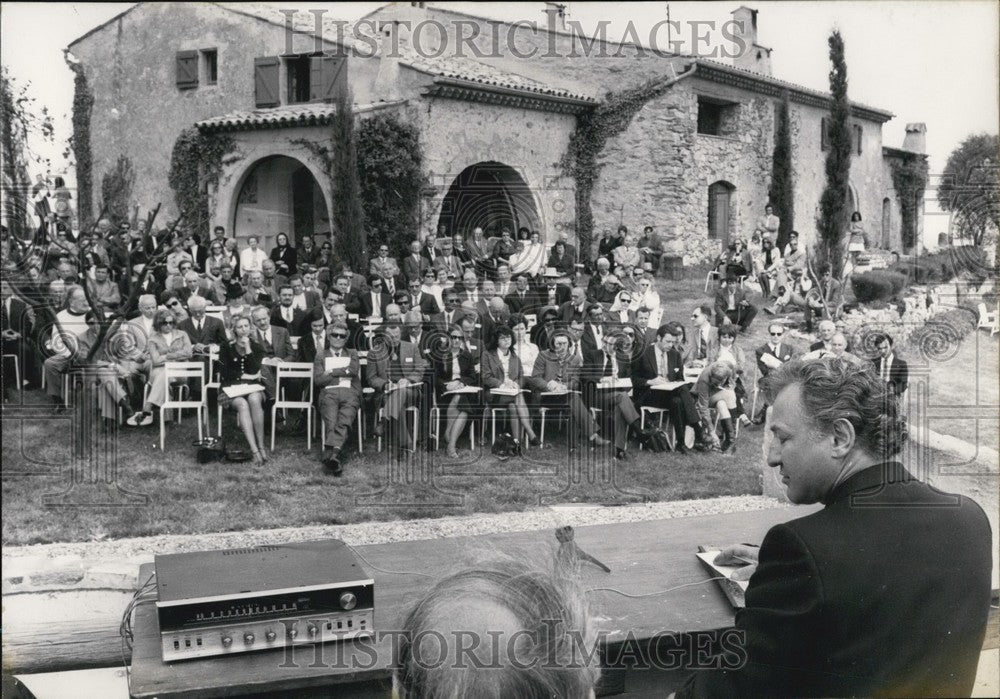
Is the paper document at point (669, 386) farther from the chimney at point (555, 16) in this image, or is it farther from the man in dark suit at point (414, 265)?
the chimney at point (555, 16)

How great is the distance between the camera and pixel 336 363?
550 centimetres

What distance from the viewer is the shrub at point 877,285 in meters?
5.23

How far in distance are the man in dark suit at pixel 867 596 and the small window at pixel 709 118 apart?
3.78 meters

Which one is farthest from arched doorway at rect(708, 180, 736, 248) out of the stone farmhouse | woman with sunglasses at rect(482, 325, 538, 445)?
woman with sunglasses at rect(482, 325, 538, 445)

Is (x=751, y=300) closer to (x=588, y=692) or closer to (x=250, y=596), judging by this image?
(x=250, y=596)

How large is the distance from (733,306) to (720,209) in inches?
24.3

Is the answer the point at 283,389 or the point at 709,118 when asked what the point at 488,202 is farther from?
the point at 283,389

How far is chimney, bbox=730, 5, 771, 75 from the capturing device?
4.80 meters

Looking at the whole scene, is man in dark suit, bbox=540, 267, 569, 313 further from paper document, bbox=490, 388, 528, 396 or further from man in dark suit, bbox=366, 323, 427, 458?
man in dark suit, bbox=366, 323, 427, 458

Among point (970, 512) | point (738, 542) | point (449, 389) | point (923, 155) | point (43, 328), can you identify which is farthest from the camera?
point (449, 389)

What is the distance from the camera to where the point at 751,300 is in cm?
566

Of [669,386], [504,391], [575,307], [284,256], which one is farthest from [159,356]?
[669,386]

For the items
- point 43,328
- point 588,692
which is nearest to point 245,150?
point 43,328

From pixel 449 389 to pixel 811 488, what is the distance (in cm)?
383
